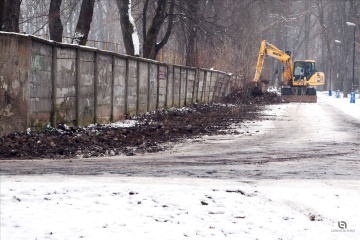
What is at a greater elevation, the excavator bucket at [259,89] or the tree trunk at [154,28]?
the tree trunk at [154,28]

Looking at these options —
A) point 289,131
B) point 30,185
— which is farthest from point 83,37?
point 30,185

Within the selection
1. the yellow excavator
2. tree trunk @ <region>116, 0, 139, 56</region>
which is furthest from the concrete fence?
the yellow excavator

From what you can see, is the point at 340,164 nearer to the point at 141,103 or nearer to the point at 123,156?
the point at 123,156

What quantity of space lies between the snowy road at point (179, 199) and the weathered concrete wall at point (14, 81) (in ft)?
9.79

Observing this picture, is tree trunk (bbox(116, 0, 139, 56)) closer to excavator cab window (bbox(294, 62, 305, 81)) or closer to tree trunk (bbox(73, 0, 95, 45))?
tree trunk (bbox(73, 0, 95, 45))

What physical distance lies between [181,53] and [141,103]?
62.3 ft

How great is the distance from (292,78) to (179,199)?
142 feet

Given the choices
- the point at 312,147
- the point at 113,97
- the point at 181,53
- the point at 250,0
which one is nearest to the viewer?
the point at 312,147

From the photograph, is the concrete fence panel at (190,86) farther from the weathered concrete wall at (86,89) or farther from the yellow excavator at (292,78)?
Answer: the weathered concrete wall at (86,89)

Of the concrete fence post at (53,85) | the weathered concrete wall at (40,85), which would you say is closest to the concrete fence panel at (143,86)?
the concrete fence post at (53,85)

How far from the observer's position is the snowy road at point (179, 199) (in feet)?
20.9

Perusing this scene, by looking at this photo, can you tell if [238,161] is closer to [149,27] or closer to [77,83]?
[77,83]

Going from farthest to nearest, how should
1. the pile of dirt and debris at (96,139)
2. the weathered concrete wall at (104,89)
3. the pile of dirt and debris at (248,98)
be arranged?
the pile of dirt and debris at (248,98)
the weathered concrete wall at (104,89)
the pile of dirt and debris at (96,139)

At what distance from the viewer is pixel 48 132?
48.0ft
